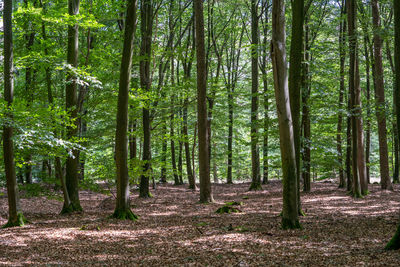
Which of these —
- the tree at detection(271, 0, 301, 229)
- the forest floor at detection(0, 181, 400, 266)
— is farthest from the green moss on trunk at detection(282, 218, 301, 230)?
the forest floor at detection(0, 181, 400, 266)

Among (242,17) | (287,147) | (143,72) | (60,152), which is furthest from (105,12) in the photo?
(242,17)

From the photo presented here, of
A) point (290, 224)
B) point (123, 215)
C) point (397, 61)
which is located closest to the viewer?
point (397, 61)

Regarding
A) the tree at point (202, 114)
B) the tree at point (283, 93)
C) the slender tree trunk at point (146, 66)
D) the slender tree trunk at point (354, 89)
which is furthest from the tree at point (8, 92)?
the slender tree trunk at point (354, 89)

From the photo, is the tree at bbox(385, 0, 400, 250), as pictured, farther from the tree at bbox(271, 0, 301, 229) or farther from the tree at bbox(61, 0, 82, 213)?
the tree at bbox(61, 0, 82, 213)

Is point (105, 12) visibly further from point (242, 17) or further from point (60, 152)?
point (242, 17)

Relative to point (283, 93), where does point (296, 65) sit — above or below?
above

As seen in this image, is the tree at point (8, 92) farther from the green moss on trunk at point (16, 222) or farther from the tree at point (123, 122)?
the tree at point (123, 122)

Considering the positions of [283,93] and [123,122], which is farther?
[123,122]

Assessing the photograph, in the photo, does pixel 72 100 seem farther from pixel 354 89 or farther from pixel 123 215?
pixel 354 89

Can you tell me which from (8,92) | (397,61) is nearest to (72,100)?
(8,92)

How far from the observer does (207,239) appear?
7227 mm

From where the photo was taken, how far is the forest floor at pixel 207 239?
5625 mm

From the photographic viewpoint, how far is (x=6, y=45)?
838 centimetres

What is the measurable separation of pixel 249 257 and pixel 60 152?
22.8 ft
